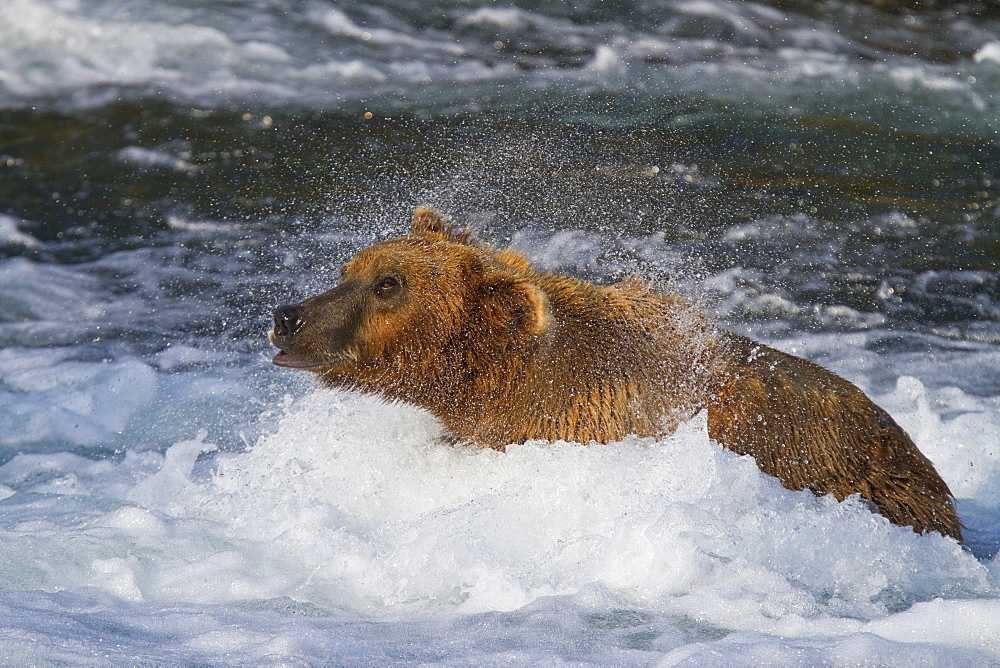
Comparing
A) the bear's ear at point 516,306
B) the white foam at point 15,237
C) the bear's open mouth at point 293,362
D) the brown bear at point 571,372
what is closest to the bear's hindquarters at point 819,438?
the brown bear at point 571,372

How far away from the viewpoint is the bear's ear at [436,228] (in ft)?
19.0

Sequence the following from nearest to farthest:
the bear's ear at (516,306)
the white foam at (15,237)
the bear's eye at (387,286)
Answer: the bear's ear at (516,306) → the bear's eye at (387,286) → the white foam at (15,237)

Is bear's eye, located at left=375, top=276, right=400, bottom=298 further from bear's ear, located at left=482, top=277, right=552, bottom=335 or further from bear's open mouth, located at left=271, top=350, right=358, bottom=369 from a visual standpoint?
bear's ear, located at left=482, top=277, right=552, bottom=335

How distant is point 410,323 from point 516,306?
546mm

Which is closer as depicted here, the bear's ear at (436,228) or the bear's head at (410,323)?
the bear's head at (410,323)

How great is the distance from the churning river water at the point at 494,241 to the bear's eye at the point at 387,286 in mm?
700

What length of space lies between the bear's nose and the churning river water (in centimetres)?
88

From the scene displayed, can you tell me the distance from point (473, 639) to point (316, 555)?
1.21 meters

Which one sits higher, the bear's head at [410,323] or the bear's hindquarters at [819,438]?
the bear's head at [410,323]

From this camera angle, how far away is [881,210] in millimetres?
10719

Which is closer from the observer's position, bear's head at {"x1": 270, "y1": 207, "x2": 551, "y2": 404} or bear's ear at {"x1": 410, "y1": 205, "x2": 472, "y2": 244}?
bear's head at {"x1": 270, "y1": 207, "x2": 551, "y2": 404}

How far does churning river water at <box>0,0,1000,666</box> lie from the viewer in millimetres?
4367

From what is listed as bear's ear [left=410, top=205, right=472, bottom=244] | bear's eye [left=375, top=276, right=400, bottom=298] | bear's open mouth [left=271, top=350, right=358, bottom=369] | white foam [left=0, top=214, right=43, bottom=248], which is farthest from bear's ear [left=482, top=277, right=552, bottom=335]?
white foam [left=0, top=214, right=43, bottom=248]

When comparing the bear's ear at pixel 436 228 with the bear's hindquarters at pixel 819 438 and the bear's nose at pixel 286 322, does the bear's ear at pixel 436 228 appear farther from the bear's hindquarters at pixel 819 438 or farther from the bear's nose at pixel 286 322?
the bear's hindquarters at pixel 819 438
